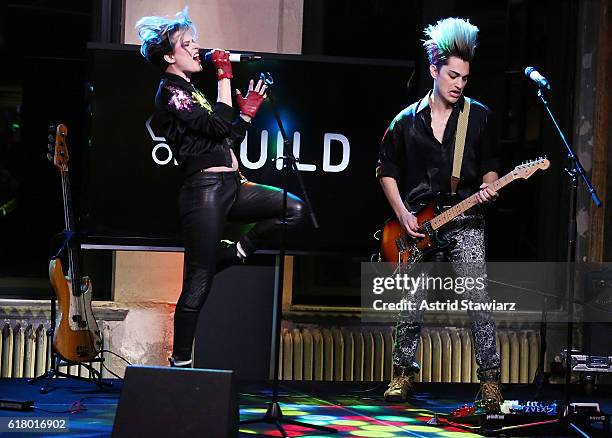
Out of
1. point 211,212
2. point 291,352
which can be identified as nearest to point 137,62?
point 211,212

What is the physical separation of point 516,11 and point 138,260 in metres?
3.06

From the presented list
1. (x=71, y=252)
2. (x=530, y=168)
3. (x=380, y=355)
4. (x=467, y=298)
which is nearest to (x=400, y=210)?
(x=467, y=298)

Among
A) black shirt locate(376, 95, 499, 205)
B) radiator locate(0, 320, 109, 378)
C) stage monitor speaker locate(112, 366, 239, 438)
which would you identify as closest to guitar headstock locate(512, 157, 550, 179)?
black shirt locate(376, 95, 499, 205)

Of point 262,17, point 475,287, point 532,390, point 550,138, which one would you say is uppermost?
point 262,17

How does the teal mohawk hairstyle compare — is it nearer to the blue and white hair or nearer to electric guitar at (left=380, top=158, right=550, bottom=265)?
electric guitar at (left=380, top=158, right=550, bottom=265)

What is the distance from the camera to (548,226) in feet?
23.5

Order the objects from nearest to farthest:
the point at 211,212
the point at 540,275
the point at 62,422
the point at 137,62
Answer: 1. the point at 62,422
2. the point at 211,212
3. the point at 137,62
4. the point at 540,275

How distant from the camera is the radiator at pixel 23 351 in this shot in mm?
6371

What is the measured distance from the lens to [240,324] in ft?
20.0

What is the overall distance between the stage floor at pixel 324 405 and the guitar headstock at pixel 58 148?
1.21m

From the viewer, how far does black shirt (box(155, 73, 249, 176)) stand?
15.6 feet

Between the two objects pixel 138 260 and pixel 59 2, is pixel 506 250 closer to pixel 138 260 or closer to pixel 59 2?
pixel 138 260

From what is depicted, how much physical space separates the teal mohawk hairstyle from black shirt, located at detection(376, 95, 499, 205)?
0.23 m

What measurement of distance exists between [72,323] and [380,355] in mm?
2100
